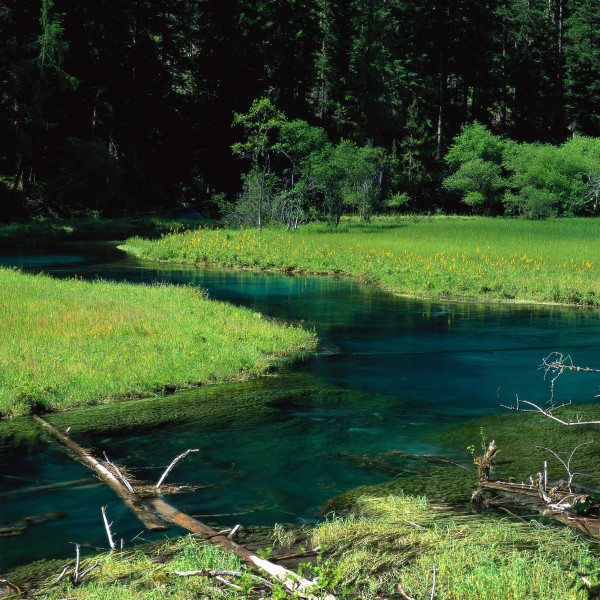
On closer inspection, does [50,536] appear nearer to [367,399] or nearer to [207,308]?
[367,399]

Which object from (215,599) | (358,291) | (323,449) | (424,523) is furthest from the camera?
(358,291)

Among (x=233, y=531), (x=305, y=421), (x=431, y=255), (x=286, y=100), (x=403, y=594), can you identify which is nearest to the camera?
(x=403, y=594)

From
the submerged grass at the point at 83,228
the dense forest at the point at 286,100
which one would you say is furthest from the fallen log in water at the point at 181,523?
the dense forest at the point at 286,100

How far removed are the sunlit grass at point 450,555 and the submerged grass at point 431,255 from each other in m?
18.5

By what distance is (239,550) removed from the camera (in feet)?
23.0

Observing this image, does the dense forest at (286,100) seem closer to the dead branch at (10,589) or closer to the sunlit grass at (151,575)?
the sunlit grass at (151,575)

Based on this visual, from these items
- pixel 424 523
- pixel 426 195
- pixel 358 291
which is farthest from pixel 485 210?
pixel 424 523

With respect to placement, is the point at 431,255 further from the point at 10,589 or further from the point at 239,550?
the point at 10,589

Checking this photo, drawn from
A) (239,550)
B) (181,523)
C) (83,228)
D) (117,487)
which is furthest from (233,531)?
(83,228)

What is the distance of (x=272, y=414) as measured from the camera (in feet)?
41.0

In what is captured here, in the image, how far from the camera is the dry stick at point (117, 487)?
8.14 meters

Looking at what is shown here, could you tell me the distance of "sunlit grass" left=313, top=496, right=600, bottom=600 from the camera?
6.07 m

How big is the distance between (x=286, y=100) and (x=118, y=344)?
175 ft

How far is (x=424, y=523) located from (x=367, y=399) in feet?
19.1
